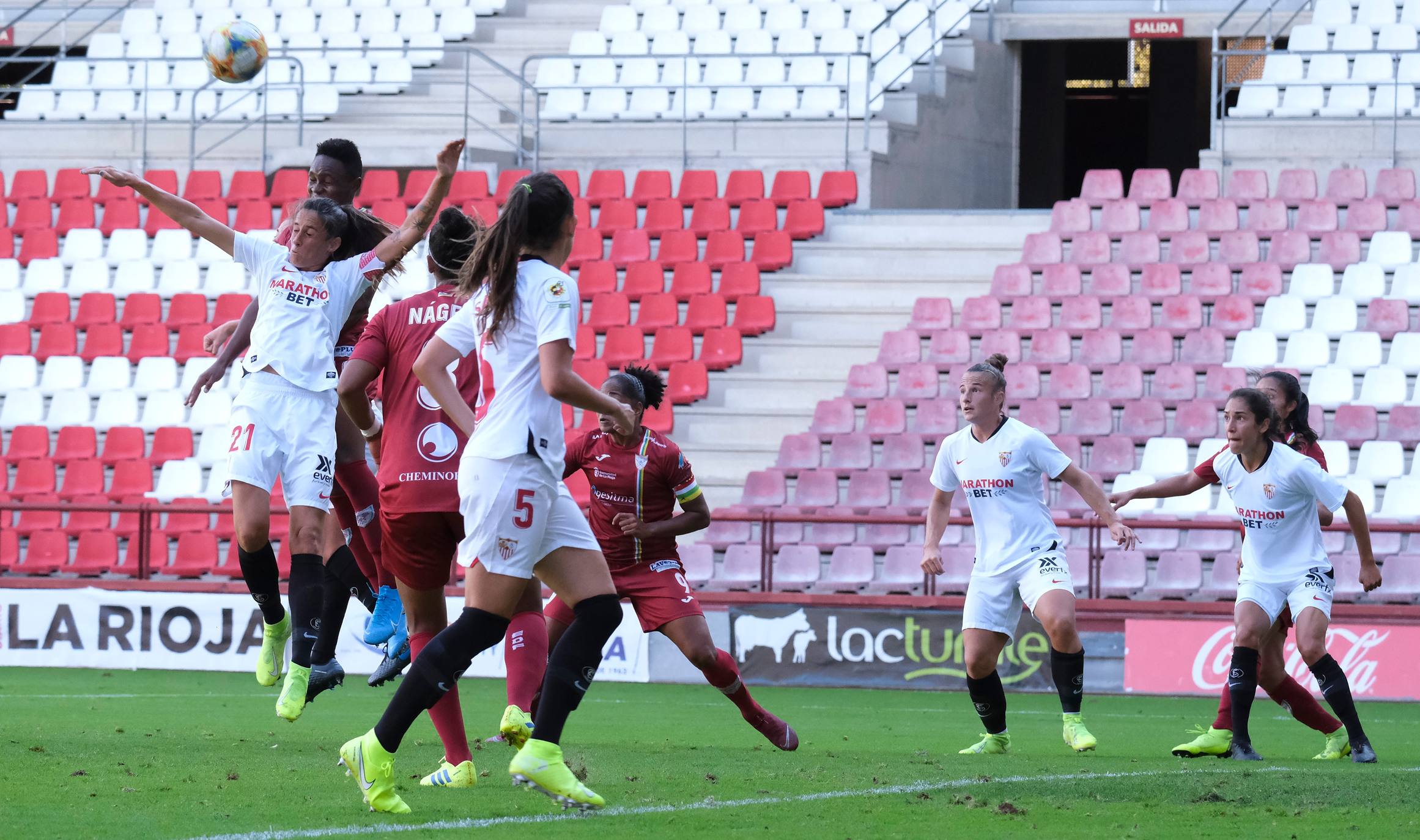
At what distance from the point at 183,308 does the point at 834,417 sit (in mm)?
7349

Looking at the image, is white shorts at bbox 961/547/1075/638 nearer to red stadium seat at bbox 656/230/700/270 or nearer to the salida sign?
the salida sign

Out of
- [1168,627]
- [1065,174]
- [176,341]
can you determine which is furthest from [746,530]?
[1065,174]

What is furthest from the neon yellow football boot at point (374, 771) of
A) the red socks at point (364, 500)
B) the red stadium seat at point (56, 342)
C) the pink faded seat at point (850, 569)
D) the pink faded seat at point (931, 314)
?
the red stadium seat at point (56, 342)

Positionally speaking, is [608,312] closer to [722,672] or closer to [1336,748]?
[722,672]

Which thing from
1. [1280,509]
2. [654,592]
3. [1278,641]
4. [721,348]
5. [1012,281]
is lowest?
[1278,641]

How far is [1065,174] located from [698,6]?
27.7 feet

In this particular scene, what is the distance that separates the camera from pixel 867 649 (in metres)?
13.8

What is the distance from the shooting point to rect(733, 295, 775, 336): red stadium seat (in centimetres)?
1784

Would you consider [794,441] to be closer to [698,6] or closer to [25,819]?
[698,6]

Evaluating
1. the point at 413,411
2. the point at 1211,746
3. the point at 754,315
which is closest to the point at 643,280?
the point at 754,315

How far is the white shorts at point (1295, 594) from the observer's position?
8.37 m

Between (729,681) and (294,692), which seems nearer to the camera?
(294,692)

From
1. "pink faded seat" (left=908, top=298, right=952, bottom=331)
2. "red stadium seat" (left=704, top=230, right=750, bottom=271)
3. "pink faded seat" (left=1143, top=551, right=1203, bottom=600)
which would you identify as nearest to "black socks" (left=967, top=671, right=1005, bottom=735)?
"pink faded seat" (left=1143, top=551, right=1203, bottom=600)

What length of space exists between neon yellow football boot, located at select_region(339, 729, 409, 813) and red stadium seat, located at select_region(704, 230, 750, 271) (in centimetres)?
1322
